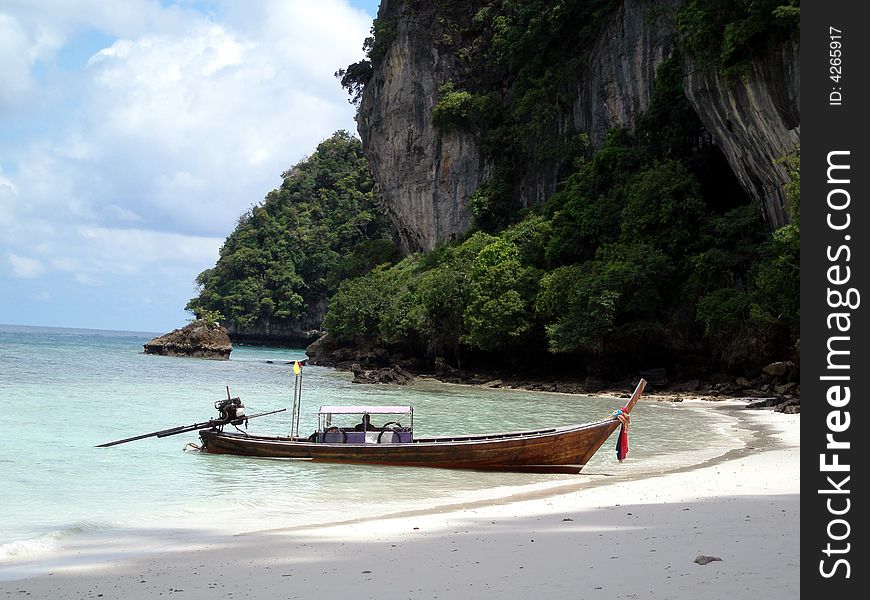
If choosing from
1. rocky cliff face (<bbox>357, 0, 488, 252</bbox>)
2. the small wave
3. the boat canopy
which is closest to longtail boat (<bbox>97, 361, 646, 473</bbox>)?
the boat canopy

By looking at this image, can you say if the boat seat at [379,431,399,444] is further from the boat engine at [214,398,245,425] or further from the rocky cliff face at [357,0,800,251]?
the rocky cliff face at [357,0,800,251]

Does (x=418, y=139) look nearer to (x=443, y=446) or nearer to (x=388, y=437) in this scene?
(x=388, y=437)

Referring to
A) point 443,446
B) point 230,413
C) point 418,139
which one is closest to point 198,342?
point 418,139

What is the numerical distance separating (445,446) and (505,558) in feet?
22.4

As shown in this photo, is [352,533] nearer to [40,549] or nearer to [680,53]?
[40,549]

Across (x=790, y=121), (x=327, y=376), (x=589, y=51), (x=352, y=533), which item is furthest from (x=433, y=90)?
(x=352, y=533)

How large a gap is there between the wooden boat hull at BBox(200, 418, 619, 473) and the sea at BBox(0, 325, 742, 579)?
188 millimetres

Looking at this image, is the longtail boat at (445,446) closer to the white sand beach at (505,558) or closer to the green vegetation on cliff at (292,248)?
the white sand beach at (505,558)

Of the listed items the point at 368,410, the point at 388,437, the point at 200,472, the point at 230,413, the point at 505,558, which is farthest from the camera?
the point at 230,413

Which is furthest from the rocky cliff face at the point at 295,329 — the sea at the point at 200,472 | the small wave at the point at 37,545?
the small wave at the point at 37,545

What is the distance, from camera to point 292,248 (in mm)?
83625

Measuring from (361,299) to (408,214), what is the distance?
10.7m

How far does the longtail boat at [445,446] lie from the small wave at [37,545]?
5199 millimetres

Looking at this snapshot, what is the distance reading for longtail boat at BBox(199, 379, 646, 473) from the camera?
42.6ft
